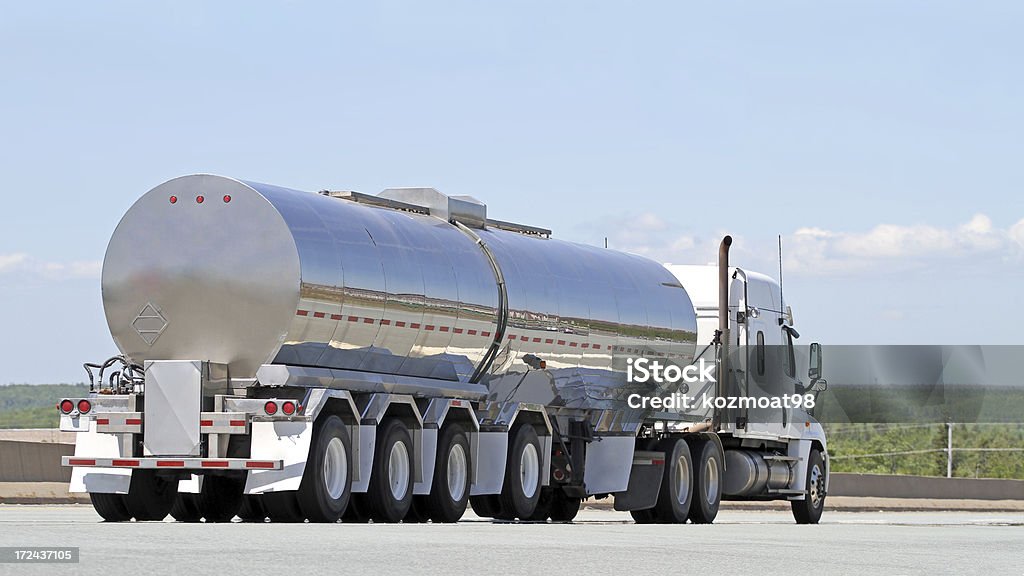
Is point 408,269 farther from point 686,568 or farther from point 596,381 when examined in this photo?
point 686,568

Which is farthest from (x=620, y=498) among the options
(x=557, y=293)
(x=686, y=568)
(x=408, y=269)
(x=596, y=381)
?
(x=686, y=568)

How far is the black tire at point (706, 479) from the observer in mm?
27156

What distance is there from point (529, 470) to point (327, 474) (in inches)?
205

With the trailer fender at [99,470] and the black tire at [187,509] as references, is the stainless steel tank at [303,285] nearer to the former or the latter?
the trailer fender at [99,470]

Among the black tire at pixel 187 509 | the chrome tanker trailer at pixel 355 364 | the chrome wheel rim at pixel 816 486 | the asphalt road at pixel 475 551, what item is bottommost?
the asphalt road at pixel 475 551

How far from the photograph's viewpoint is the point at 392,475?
66.0 ft

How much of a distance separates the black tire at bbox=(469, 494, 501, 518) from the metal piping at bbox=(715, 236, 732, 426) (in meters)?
4.82

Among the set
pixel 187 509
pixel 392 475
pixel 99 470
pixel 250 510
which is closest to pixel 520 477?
pixel 392 475

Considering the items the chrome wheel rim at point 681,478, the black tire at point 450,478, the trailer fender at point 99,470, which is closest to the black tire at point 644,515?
the chrome wheel rim at point 681,478

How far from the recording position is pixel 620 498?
1039 inches

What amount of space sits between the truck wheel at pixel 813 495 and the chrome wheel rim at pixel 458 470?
9339 millimetres

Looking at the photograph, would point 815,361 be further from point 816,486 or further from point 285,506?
point 285,506

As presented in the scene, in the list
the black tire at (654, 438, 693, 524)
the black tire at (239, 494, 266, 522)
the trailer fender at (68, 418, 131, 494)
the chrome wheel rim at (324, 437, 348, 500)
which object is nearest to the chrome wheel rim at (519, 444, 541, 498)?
the black tire at (654, 438, 693, 524)

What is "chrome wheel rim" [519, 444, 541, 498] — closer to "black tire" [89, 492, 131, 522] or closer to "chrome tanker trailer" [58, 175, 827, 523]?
"chrome tanker trailer" [58, 175, 827, 523]
